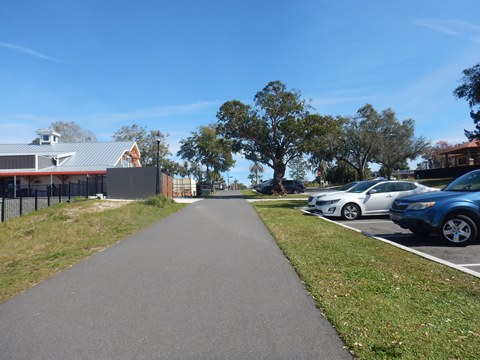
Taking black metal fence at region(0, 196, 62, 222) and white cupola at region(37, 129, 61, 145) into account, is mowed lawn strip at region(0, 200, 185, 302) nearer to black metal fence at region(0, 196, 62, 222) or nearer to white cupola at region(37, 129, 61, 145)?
black metal fence at region(0, 196, 62, 222)

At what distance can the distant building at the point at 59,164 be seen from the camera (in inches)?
1412

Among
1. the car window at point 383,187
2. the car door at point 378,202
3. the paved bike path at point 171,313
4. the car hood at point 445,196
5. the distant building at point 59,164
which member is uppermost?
the distant building at point 59,164

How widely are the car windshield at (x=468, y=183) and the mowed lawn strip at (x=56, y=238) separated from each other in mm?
8710

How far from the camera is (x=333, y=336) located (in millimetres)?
3838

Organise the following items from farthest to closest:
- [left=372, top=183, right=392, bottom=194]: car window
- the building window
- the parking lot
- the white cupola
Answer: the white cupola
the building window
[left=372, top=183, right=392, bottom=194]: car window
the parking lot

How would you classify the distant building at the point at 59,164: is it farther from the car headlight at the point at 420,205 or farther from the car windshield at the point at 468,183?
the car windshield at the point at 468,183

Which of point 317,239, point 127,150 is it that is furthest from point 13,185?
point 317,239

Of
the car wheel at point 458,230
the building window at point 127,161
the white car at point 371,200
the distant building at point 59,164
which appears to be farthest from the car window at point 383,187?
the building window at point 127,161

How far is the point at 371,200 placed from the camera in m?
14.1

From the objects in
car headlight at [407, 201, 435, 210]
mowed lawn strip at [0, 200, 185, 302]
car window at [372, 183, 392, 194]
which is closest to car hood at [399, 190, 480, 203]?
car headlight at [407, 201, 435, 210]

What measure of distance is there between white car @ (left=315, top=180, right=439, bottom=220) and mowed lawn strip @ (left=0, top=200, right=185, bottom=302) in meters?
7.08

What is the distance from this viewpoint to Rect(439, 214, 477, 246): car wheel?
8.24 meters

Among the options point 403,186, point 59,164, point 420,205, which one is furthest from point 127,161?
point 420,205

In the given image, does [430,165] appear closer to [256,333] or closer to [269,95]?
[269,95]
